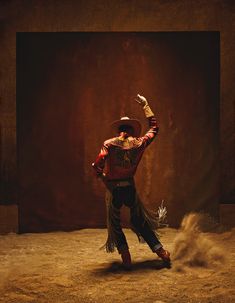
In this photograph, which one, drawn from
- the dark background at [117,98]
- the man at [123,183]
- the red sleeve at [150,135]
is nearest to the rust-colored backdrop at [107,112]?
the dark background at [117,98]

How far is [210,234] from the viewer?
8.15 m

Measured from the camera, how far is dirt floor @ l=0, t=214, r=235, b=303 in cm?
537

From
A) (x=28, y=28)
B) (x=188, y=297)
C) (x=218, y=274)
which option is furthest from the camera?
(x=28, y=28)

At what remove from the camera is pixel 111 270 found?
20.8ft

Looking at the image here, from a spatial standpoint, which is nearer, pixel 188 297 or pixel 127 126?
pixel 188 297

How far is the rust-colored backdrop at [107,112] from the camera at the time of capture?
8539 mm

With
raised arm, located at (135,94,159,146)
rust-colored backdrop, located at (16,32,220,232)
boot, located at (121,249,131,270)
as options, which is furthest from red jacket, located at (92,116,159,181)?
rust-colored backdrop, located at (16,32,220,232)

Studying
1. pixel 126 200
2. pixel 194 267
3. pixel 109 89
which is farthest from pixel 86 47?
pixel 194 267

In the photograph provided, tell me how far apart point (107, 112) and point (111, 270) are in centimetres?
314

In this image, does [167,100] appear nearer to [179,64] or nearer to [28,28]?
[179,64]

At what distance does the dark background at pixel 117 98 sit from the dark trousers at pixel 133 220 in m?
2.32

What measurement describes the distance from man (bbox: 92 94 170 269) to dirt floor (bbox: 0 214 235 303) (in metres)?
0.32

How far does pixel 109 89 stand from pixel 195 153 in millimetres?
1827

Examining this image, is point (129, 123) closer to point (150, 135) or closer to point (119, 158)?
point (150, 135)
